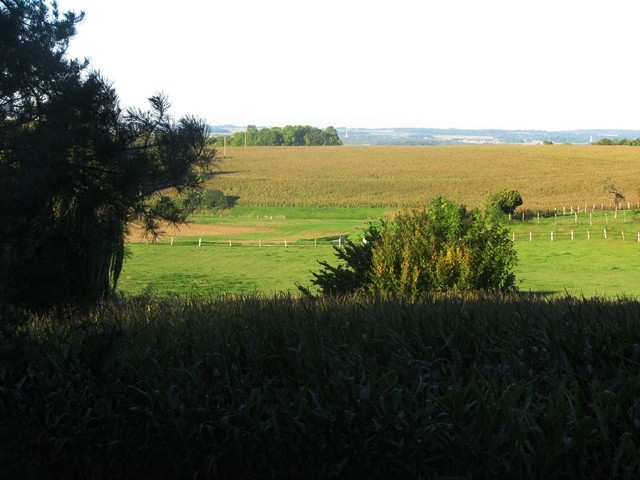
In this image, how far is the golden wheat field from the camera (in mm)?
94125

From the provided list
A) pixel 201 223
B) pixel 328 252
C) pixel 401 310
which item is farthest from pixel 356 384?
pixel 201 223

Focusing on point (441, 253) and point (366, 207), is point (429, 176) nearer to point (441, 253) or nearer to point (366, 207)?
point (366, 207)

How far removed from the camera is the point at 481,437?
5.74 m

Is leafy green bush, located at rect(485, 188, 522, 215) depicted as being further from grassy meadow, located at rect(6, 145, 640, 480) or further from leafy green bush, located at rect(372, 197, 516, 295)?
grassy meadow, located at rect(6, 145, 640, 480)

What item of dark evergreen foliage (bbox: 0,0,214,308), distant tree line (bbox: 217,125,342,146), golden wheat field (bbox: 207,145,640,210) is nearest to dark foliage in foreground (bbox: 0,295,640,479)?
dark evergreen foliage (bbox: 0,0,214,308)

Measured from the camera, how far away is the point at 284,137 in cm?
19262

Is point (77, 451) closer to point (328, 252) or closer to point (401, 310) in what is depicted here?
point (401, 310)

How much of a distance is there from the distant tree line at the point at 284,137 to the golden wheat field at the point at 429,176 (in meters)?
42.2

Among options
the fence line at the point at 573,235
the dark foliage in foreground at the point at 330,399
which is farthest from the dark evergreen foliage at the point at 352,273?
the fence line at the point at 573,235

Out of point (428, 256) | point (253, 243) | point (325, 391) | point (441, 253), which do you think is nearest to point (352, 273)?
point (428, 256)

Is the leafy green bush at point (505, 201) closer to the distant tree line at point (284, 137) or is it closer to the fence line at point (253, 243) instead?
the fence line at point (253, 243)

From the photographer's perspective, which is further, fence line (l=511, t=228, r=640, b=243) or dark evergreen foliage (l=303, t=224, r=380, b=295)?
fence line (l=511, t=228, r=640, b=243)

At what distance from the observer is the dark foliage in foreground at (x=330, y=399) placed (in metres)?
5.67

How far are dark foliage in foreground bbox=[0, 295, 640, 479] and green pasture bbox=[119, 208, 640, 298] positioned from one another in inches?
773
